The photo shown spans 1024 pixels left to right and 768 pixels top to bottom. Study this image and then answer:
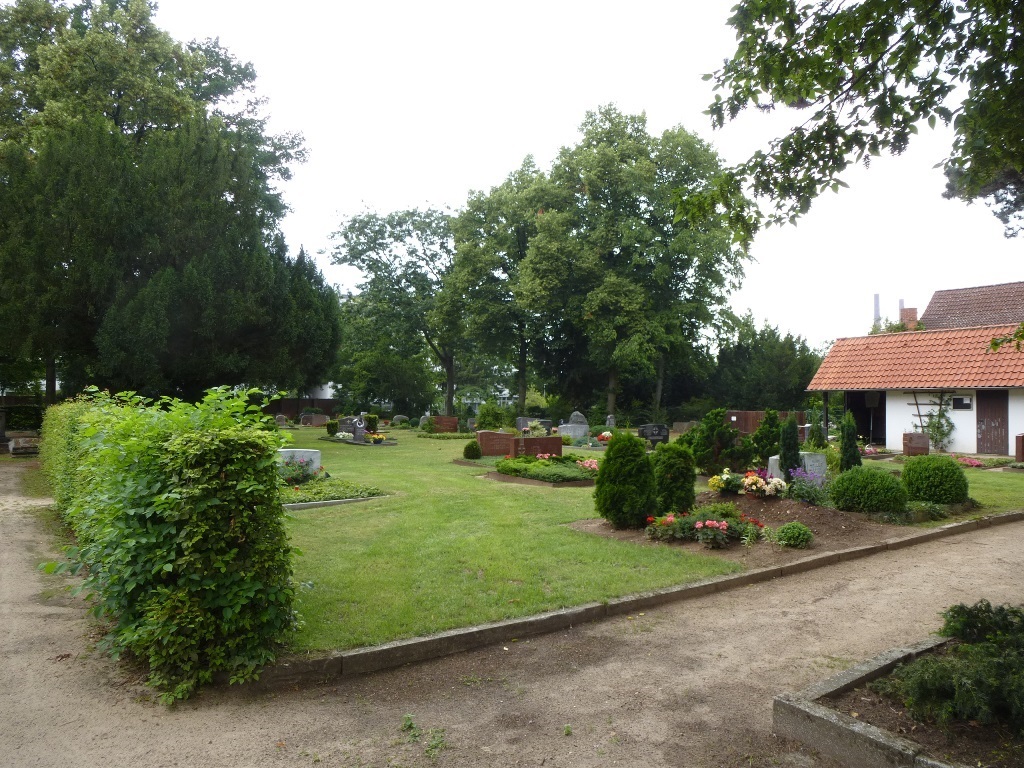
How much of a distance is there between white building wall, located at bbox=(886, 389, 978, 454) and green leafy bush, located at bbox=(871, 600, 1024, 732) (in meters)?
22.8

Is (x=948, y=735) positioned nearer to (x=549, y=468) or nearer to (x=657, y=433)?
(x=549, y=468)

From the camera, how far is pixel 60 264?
883 inches

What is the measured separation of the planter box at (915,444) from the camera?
22.8m

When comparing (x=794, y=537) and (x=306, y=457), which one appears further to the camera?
(x=306, y=457)

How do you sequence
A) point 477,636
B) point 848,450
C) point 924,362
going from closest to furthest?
point 477,636
point 848,450
point 924,362

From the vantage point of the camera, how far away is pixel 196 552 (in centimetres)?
477

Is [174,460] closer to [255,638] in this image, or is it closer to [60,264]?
[255,638]

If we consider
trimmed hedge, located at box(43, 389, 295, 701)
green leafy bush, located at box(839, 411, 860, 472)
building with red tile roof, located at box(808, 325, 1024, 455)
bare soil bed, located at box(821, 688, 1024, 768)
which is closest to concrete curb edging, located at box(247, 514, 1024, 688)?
trimmed hedge, located at box(43, 389, 295, 701)

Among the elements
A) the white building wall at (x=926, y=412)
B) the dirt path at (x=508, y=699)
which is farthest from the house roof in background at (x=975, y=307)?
the dirt path at (x=508, y=699)

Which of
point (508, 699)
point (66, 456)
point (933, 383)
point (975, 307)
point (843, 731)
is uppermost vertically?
point (975, 307)

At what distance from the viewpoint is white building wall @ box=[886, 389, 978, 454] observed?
23922mm

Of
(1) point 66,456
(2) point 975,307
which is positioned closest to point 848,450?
(1) point 66,456

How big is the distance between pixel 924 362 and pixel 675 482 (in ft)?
65.9

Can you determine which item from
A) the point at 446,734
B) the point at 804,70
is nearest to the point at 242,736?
the point at 446,734
